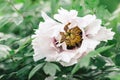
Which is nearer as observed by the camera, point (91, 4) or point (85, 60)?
point (85, 60)

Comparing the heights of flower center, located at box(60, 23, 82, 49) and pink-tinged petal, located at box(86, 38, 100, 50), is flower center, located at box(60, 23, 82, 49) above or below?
above

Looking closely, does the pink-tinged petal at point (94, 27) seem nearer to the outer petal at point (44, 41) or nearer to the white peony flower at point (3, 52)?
the outer petal at point (44, 41)

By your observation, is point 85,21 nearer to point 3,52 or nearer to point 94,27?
point 94,27

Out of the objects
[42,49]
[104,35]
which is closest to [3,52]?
[42,49]

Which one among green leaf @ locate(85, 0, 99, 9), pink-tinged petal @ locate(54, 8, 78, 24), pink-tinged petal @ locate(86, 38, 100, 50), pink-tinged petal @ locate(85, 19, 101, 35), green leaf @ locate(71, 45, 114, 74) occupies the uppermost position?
green leaf @ locate(85, 0, 99, 9)

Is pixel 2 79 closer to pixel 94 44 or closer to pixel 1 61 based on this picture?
pixel 1 61

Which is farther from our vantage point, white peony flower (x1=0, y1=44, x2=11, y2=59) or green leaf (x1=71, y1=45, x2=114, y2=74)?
white peony flower (x1=0, y1=44, x2=11, y2=59)

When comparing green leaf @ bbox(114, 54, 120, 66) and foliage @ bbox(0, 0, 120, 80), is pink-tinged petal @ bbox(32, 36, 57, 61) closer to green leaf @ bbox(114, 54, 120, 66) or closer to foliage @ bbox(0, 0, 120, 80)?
foliage @ bbox(0, 0, 120, 80)

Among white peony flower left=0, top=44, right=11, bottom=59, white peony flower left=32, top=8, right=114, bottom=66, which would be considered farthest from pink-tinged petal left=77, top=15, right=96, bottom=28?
white peony flower left=0, top=44, right=11, bottom=59
